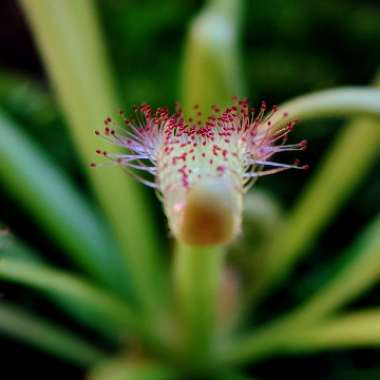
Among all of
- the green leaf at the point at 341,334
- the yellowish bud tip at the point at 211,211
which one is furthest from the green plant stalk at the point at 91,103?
the yellowish bud tip at the point at 211,211

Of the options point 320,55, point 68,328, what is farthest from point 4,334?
point 320,55

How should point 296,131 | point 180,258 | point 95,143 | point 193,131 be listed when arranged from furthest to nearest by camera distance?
point 296,131 < point 95,143 < point 180,258 < point 193,131

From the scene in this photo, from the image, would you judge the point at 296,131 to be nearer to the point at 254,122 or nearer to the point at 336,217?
the point at 336,217

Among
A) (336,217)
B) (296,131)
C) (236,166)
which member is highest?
(296,131)

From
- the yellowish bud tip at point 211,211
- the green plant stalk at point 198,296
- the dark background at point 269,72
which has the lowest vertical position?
the yellowish bud tip at point 211,211

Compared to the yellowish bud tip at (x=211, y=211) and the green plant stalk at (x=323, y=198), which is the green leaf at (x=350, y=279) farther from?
the yellowish bud tip at (x=211, y=211)

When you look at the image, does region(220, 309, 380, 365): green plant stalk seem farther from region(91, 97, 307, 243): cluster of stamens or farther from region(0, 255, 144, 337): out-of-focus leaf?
region(91, 97, 307, 243): cluster of stamens

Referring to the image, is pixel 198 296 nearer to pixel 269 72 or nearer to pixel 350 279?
pixel 350 279
